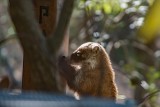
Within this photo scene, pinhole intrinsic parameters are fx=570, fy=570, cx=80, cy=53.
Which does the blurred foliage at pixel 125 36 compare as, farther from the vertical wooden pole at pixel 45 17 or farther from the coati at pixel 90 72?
the vertical wooden pole at pixel 45 17

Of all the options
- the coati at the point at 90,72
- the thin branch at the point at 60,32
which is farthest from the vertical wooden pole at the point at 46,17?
the thin branch at the point at 60,32

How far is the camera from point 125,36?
8.27m

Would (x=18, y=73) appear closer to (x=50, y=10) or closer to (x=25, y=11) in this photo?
(x=50, y=10)

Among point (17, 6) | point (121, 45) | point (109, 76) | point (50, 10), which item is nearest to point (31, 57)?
point (17, 6)

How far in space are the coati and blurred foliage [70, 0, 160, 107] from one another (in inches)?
11.8

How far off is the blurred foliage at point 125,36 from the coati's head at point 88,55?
0.35m

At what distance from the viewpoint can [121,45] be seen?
8.32m

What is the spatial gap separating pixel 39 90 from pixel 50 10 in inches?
69.4

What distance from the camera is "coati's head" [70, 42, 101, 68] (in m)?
6.32

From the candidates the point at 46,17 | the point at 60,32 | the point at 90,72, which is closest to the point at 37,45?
the point at 60,32

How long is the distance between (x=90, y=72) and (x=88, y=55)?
11.1 inches

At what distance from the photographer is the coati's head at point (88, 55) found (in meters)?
6.32

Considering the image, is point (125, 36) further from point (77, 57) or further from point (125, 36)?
point (77, 57)

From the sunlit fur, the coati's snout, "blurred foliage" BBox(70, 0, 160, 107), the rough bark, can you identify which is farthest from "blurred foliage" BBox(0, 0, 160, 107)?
the rough bark
